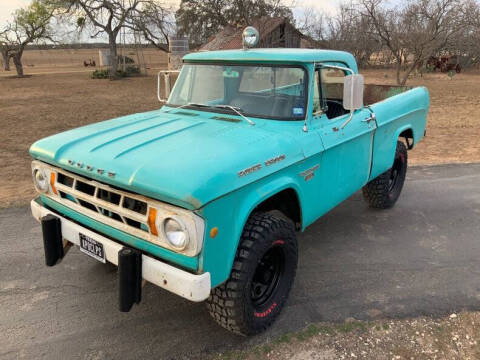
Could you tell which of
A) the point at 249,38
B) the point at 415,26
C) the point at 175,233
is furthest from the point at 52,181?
the point at 415,26

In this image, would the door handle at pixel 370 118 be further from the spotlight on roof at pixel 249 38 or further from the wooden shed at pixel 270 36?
the wooden shed at pixel 270 36

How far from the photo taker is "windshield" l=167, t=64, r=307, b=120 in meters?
3.29

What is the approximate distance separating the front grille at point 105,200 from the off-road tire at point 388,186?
10.5 feet

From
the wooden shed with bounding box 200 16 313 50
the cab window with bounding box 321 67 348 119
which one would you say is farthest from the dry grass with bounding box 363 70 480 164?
the wooden shed with bounding box 200 16 313 50

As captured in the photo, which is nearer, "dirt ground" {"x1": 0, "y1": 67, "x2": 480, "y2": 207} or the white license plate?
Result: the white license plate

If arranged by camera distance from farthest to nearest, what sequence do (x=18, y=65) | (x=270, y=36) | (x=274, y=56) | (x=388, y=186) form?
1. (x=18, y=65)
2. (x=270, y=36)
3. (x=388, y=186)
4. (x=274, y=56)

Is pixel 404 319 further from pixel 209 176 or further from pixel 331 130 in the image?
pixel 209 176

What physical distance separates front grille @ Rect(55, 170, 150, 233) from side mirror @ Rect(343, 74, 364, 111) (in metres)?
1.85

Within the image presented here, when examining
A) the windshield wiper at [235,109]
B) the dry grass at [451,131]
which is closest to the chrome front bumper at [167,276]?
the windshield wiper at [235,109]

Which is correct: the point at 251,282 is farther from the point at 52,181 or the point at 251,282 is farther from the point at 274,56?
the point at 274,56

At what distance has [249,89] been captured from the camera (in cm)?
347

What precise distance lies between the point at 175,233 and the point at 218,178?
39 centimetres

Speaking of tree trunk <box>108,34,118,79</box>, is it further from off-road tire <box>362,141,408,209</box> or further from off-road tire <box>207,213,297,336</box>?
off-road tire <box>207,213,297,336</box>

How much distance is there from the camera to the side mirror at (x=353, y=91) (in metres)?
3.22
